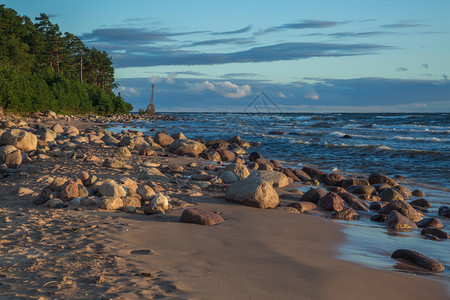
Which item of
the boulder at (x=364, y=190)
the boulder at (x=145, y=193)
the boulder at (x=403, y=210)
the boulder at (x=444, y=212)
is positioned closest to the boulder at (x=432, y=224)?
the boulder at (x=403, y=210)

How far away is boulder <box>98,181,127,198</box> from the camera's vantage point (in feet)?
22.3

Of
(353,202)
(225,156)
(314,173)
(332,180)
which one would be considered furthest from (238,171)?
(225,156)

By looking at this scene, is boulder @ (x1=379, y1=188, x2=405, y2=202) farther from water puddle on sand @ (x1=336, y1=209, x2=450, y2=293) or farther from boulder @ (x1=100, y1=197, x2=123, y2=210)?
boulder @ (x1=100, y1=197, x2=123, y2=210)

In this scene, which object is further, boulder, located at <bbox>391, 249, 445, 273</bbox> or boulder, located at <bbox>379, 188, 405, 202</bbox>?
boulder, located at <bbox>379, 188, 405, 202</bbox>

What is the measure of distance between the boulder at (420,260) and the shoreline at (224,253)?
24.1 inches

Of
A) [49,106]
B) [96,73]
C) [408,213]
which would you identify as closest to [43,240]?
[408,213]

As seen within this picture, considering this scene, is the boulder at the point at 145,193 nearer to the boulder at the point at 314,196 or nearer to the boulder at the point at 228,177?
the boulder at the point at 228,177

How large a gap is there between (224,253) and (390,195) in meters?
6.79

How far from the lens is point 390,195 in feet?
32.2

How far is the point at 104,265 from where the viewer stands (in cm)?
388

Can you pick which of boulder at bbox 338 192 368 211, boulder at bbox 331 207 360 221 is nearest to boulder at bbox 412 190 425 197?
boulder at bbox 338 192 368 211

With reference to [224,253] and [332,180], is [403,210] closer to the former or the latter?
[332,180]

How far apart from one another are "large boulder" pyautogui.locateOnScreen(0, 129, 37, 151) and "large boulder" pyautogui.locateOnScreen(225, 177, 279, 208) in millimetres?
7795

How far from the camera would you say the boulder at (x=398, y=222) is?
6965 millimetres
